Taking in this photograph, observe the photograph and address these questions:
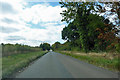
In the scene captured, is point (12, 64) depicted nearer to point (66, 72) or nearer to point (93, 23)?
point (66, 72)

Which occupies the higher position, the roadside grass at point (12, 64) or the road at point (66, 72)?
the roadside grass at point (12, 64)

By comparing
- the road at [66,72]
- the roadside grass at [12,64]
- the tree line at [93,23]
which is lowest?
the road at [66,72]

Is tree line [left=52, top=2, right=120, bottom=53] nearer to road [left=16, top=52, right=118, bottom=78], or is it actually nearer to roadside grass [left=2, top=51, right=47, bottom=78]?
road [left=16, top=52, right=118, bottom=78]

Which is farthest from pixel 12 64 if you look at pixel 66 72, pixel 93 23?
pixel 93 23

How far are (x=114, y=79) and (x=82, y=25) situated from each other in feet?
63.5

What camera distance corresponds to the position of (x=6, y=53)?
22.7m

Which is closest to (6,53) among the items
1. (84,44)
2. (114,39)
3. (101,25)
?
(84,44)

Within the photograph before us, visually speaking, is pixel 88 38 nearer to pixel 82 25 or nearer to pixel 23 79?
pixel 82 25

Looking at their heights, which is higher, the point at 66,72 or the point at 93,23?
the point at 93,23

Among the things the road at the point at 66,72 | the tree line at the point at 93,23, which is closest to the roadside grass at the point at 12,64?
the road at the point at 66,72

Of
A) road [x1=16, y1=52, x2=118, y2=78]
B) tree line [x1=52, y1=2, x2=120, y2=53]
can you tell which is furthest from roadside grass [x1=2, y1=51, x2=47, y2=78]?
tree line [x1=52, y1=2, x2=120, y2=53]

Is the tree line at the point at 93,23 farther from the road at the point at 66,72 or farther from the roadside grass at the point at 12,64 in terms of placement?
the roadside grass at the point at 12,64

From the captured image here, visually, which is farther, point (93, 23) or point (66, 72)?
point (93, 23)

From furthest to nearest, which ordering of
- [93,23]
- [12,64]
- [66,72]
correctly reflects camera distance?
[93,23]
[12,64]
[66,72]
